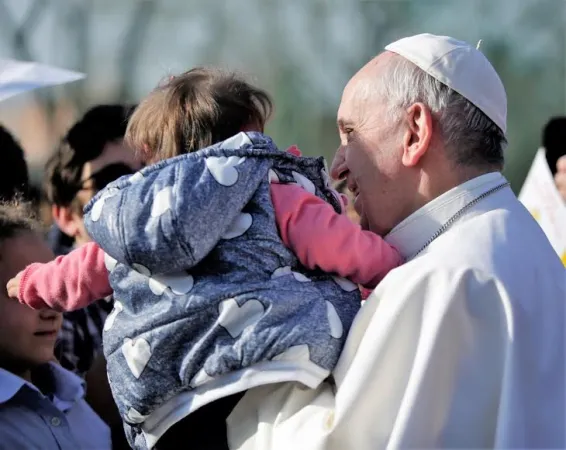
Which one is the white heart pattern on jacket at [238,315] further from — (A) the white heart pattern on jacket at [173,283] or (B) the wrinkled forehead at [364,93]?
(B) the wrinkled forehead at [364,93]

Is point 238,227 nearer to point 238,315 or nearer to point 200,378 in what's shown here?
→ point 238,315

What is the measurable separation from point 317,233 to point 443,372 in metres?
0.45

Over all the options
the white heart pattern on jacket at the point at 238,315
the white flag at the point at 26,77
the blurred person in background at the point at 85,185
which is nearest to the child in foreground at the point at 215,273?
the white heart pattern on jacket at the point at 238,315

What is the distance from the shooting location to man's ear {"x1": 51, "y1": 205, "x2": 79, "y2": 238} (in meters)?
4.72

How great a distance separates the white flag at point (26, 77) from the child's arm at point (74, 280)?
1.15 metres

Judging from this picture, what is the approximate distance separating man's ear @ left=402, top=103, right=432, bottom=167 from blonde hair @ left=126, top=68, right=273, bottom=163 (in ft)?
1.26

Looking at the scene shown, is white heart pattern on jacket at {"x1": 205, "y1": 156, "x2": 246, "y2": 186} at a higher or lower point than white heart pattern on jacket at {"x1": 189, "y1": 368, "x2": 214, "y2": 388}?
higher

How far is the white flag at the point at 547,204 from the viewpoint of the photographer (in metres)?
5.21

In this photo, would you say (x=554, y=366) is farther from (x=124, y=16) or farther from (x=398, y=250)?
(x=124, y=16)

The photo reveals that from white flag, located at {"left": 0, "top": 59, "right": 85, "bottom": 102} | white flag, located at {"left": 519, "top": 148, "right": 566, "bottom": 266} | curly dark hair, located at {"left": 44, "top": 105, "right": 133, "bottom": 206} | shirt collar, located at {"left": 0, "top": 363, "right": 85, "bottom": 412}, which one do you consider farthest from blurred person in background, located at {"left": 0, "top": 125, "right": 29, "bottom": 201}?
white flag, located at {"left": 519, "top": 148, "right": 566, "bottom": 266}

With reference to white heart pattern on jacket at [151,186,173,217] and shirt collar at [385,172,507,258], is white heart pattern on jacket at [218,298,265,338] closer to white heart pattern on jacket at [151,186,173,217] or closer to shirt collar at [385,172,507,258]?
white heart pattern on jacket at [151,186,173,217]

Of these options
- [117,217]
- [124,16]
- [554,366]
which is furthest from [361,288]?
[124,16]

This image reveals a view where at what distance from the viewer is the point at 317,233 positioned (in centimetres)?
256

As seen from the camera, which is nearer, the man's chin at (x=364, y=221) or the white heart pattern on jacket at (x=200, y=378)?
the white heart pattern on jacket at (x=200, y=378)
